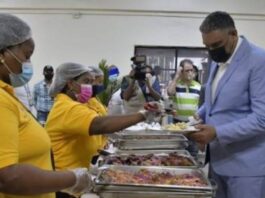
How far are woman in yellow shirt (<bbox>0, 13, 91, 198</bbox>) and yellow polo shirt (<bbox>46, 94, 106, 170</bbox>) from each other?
1.67 feet

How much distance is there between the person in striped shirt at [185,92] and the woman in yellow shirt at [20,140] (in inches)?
117

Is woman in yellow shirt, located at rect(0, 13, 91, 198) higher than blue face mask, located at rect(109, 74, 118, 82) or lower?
higher

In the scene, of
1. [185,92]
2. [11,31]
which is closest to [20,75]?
[11,31]

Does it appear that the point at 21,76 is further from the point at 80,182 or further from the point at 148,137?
the point at 148,137

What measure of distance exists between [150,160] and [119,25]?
4717 mm

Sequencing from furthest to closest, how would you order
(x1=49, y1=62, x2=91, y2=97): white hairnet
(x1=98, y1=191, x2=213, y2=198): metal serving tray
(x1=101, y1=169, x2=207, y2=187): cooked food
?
(x1=49, y1=62, x2=91, y2=97): white hairnet
(x1=101, y1=169, x2=207, y2=187): cooked food
(x1=98, y1=191, x2=213, y2=198): metal serving tray

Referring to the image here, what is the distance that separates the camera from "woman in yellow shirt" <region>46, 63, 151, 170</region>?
1.81 meters

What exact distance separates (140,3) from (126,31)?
527mm

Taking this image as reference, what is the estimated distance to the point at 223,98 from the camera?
175 centimetres

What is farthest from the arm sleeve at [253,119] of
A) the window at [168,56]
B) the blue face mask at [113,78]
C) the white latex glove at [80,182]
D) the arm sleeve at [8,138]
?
the window at [168,56]

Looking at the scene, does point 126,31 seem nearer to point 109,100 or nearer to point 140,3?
point 140,3

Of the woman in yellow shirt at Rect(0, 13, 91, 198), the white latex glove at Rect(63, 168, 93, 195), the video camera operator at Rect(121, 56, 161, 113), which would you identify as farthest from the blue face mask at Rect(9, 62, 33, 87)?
the video camera operator at Rect(121, 56, 161, 113)

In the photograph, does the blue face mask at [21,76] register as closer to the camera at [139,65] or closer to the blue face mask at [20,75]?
the blue face mask at [20,75]

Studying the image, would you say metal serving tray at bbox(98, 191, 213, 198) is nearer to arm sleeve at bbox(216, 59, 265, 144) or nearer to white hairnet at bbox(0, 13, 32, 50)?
arm sleeve at bbox(216, 59, 265, 144)
